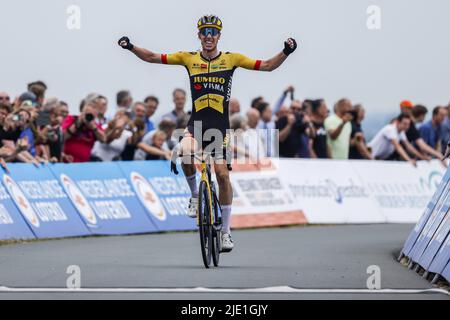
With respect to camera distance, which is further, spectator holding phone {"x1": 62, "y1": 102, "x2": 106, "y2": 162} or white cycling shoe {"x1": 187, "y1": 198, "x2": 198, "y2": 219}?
spectator holding phone {"x1": 62, "y1": 102, "x2": 106, "y2": 162}

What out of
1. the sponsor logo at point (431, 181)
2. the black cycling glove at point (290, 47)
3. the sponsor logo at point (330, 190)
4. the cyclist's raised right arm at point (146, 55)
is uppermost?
the black cycling glove at point (290, 47)

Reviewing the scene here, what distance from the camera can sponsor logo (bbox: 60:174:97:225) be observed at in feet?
62.9

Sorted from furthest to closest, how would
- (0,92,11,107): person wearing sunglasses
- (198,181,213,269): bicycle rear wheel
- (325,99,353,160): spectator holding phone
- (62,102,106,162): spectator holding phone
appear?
(325,99,353,160): spectator holding phone < (62,102,106,162): spectator holding phone < (0,92,11,107): person wearing sunglasses < (198,181,213,269): bicycle rear wheel

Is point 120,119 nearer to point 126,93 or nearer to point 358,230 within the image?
point 126,93

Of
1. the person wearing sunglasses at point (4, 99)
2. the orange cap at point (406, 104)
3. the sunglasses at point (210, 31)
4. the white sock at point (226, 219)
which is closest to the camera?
the sunglasses at point (210, 31)

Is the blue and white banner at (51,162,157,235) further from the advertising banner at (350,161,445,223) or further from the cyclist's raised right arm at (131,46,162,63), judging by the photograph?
the cyclist's raised right arm at (131,46,162,63)

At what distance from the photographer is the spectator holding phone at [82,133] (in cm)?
1973

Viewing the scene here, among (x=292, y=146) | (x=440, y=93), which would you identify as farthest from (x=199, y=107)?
(x=440, y=93)

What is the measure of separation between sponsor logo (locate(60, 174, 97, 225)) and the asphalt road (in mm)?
631

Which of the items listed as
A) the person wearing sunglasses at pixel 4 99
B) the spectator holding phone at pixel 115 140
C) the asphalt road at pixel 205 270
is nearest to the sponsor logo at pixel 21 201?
the asphalt road at pixel 205 270

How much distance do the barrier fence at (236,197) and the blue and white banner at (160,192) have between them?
16mm

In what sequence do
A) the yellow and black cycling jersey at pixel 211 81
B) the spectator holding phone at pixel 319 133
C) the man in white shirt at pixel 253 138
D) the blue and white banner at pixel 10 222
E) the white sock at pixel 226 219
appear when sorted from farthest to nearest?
the spectator holding phone at pixel 319 133 → the man in white shirt at pixel 253 138 → the blue and white banner at pixel 10 222 → the white sock at pixel 226 219 → the yellow and black cycling jersey at pixel 211 81

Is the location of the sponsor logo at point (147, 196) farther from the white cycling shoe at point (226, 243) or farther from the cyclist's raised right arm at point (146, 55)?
the cyclist's raised right arm at point (146, 55)

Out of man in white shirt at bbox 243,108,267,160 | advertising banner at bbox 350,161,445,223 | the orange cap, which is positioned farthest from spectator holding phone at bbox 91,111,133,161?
the orange cap
